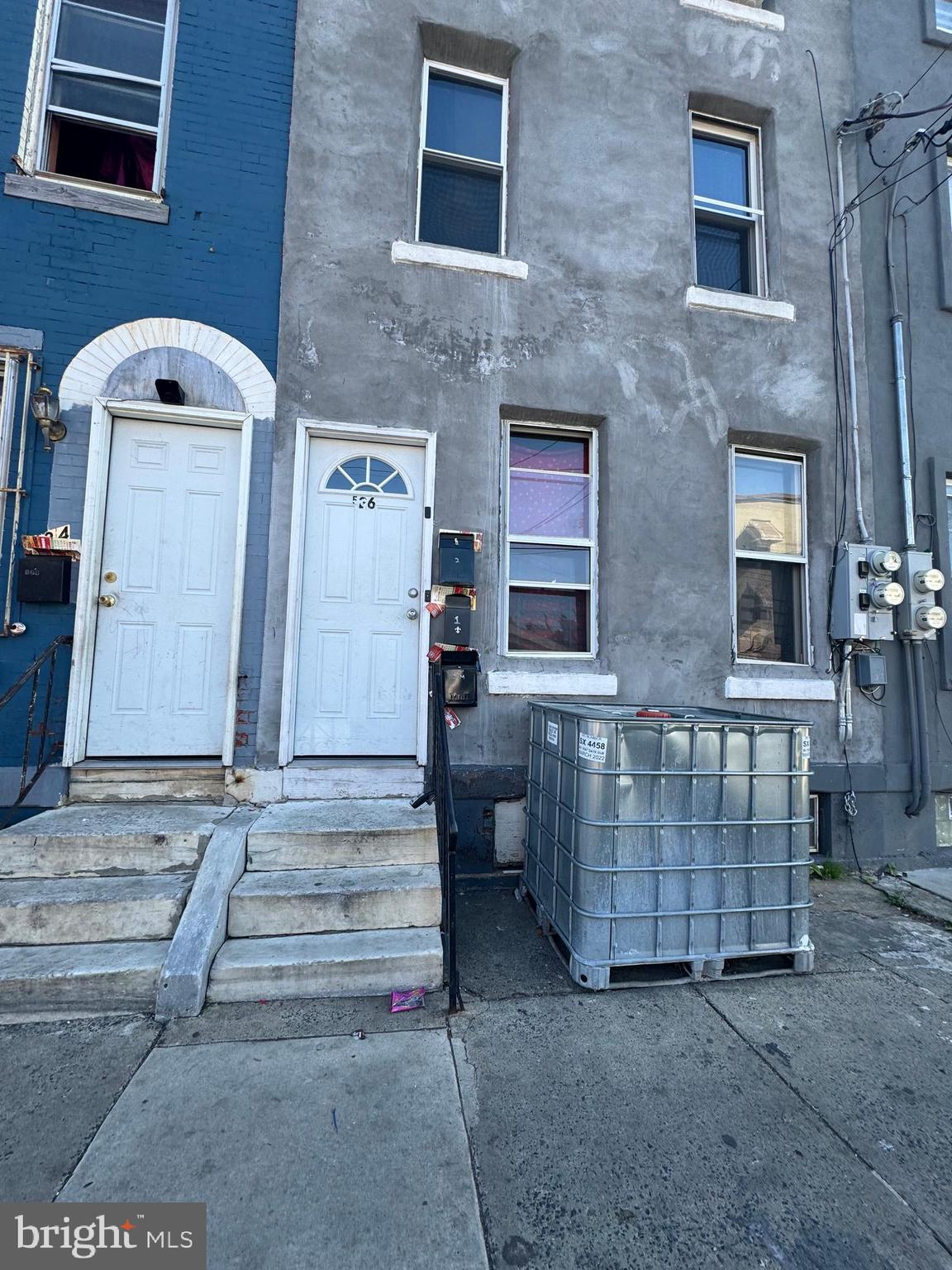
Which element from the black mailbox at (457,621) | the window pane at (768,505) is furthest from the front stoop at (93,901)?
the window pane at (768,505)

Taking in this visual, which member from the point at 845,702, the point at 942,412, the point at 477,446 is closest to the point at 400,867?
the point at 477,446

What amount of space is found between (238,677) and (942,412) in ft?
21.3

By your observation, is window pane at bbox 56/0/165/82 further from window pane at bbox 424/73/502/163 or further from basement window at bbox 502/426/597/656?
basement window at bbox 502/426/597/656

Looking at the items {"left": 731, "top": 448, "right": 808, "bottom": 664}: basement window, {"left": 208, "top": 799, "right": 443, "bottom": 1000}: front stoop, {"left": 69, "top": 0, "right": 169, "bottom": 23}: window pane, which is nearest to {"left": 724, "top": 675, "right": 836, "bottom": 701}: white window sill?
{"left": 731, "top": 448, "right": 808, "bottom": 664}: basement window

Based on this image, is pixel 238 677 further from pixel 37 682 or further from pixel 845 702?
pixel 845 702

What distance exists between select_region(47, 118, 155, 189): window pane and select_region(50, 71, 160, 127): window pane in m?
0.11

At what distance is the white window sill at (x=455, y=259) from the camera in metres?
4.40

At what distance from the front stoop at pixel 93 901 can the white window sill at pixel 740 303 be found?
5353 mm

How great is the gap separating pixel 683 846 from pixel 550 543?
8.08 feet

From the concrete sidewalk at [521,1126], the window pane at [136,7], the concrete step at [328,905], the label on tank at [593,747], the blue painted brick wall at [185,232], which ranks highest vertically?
the window pane at [136,7]

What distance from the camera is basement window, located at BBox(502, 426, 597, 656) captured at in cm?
461

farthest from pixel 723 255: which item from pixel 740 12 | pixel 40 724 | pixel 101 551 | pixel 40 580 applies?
pixel 40 724

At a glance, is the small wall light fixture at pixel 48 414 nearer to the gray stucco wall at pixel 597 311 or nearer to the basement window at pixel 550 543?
the gray stucco wall at pixel 597 311

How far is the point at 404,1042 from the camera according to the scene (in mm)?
2490
